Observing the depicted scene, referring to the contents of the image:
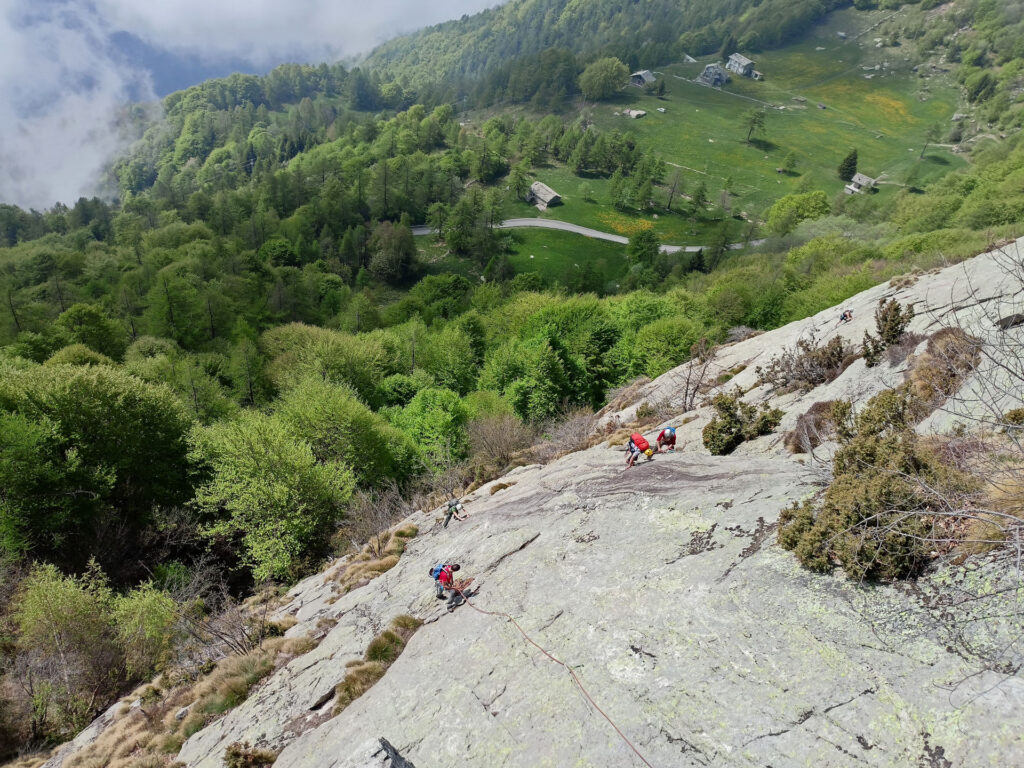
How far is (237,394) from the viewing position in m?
57.9

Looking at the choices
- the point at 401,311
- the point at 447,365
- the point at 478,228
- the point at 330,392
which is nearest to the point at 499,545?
the point at 330,392

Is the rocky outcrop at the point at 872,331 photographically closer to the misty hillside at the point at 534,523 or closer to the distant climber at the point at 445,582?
the misty hillside at the point at 534,523

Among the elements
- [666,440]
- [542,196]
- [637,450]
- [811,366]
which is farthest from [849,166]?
[637,450]

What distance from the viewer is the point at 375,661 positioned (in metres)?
13.1

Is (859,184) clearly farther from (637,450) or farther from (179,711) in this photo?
(179,711)

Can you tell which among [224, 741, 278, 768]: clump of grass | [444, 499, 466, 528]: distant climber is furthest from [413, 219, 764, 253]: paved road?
[224, 741, 278, 768]: clump of grass

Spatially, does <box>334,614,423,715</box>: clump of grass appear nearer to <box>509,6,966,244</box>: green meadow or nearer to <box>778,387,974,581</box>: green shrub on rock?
<box>778,387,974,581</box>: green shrub on rock

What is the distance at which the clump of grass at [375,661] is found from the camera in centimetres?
1238

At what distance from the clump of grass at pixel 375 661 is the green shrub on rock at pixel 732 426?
38.5 ft

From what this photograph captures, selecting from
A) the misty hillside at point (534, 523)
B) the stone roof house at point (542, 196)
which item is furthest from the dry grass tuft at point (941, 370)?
the stone roof house at point (542, 196)

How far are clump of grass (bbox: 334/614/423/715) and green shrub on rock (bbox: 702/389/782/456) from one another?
11.7m

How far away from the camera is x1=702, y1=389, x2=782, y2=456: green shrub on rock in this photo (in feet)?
58.4

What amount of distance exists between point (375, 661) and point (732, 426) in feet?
45.9

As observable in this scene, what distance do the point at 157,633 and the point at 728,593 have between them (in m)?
26.7
